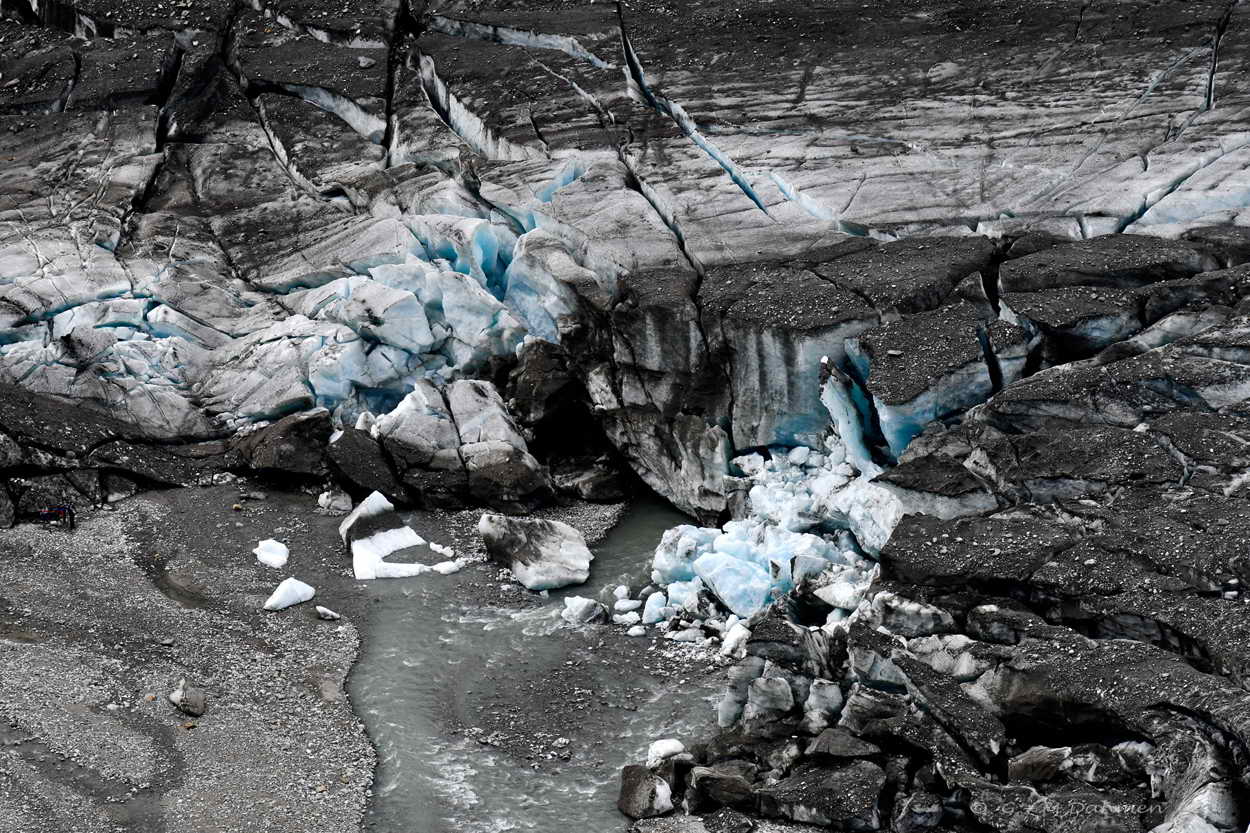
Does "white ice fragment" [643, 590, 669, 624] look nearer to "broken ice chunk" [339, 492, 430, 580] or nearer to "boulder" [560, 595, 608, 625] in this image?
"boulder" [560, 595, 608, 625]

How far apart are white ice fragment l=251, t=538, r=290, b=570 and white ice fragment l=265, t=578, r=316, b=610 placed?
700 millimetres

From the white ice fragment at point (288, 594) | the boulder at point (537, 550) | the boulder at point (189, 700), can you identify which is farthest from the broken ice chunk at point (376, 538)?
the boulder at point (189, 700)

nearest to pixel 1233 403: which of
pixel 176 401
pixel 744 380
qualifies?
pixel 744 380

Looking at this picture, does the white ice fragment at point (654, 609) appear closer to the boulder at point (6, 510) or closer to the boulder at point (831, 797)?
the boulder at point (831, 797)

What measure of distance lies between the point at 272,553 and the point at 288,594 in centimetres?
126

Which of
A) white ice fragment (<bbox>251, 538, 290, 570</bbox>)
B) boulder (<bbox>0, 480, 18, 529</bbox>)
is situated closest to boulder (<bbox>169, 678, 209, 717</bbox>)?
white ice fragment (<bbox>251, 538, 290, 570</bbox>)

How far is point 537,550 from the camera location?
53.5 feet

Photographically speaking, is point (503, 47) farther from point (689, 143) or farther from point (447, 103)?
point (689, 143)

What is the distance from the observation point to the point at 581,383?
61.5ft

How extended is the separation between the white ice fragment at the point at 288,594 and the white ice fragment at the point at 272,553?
2.29 feet

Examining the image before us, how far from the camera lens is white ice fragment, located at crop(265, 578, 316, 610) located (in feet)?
50.2

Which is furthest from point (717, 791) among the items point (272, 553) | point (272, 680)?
point (272, 553)

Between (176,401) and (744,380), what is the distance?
8519 mm

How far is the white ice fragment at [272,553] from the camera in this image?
16.3m
